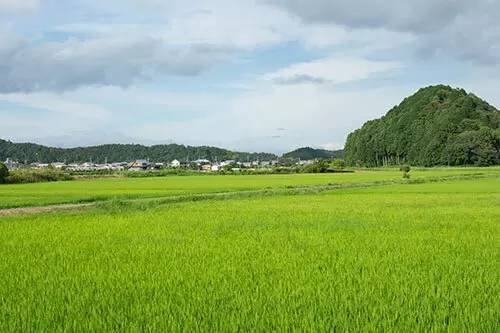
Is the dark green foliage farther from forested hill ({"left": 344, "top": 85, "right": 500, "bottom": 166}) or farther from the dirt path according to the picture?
forested hill ({"left": 344, "top": 85, "right": 500, "bottom": 166})

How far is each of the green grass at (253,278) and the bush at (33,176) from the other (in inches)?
1846

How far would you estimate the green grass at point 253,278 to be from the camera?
5836 millimetres

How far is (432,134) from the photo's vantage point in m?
113

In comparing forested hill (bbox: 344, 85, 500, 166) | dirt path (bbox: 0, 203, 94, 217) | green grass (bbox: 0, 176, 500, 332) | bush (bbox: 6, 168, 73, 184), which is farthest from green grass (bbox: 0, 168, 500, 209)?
forested hill (bbox: 344, 85, 500, 166)

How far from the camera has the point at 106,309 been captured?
6.37 metres

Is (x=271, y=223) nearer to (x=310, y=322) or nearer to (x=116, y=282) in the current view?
(x=116, y=282)

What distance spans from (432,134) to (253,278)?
4378 inches

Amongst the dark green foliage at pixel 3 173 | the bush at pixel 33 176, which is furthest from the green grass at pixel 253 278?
the bush at pixel 33 176

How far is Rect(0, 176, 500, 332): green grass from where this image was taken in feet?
19.1

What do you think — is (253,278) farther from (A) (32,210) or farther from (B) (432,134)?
(B) (432,134)

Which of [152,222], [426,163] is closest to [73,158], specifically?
[426,163]

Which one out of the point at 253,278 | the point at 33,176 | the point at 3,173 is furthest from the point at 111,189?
the point at 253,278

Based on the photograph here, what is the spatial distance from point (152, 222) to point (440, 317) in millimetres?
12400

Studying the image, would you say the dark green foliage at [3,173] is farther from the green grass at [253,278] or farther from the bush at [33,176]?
the green grass at [253,278]
